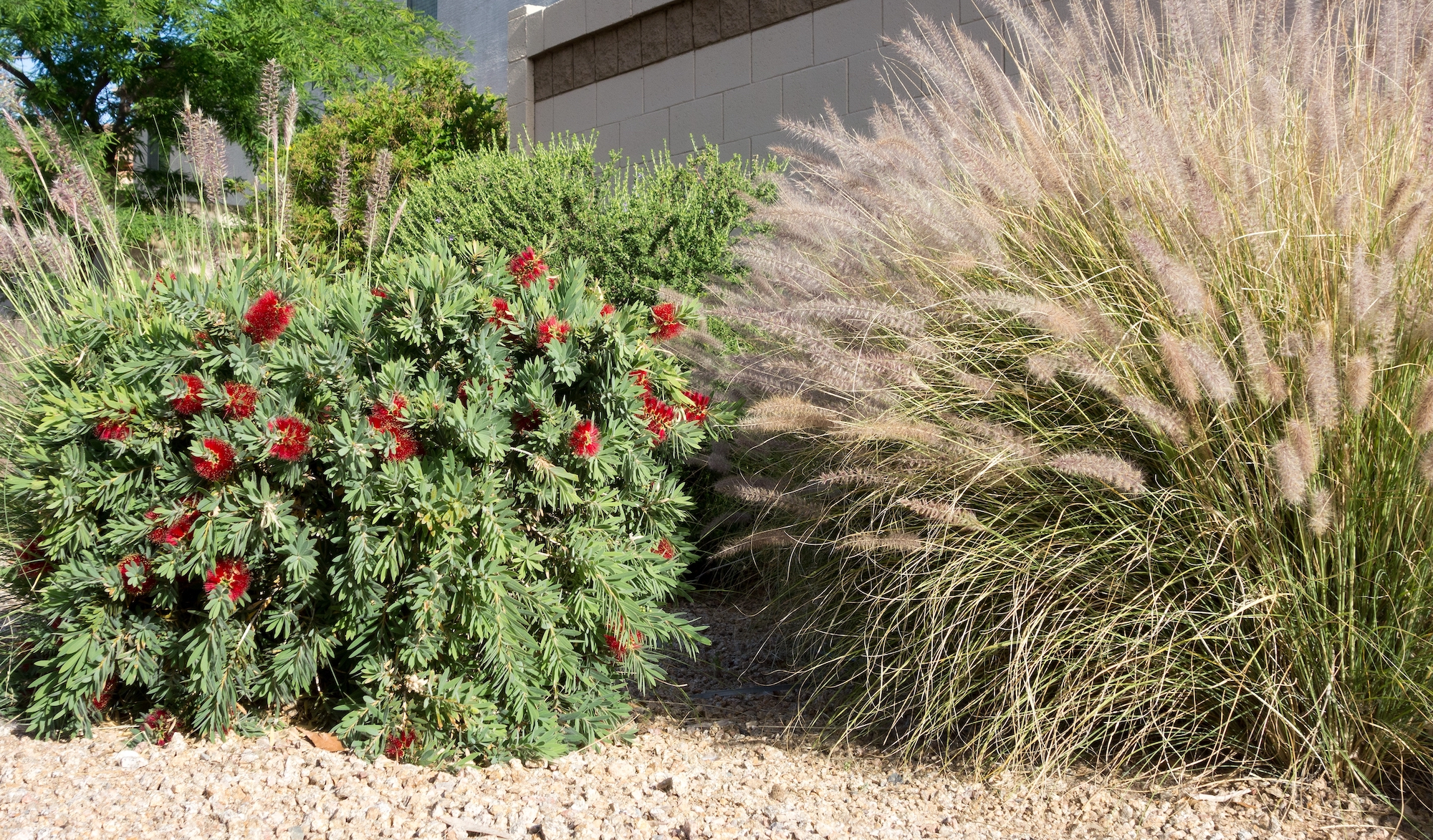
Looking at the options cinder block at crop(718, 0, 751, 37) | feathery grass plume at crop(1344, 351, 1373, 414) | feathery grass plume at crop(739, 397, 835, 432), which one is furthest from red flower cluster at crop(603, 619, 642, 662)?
cinder block at crop(718, 0, 751, 37)

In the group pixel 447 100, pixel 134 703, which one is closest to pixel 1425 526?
pixel 134 703

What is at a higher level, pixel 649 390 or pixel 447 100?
pixel 447 100

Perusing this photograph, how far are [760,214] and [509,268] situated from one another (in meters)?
0.76

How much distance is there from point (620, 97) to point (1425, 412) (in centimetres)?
773

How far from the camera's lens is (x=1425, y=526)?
81.3 inches

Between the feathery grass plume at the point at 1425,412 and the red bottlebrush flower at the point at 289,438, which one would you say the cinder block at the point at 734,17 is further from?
the feathery grass plume at the point at 1425,412

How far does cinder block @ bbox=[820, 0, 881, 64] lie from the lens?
21.9ft

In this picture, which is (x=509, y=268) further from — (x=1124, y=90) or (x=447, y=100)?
(x=447, y=100)

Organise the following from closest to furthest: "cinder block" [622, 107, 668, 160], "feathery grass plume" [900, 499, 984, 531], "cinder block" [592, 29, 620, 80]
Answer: "feathery grass plume" [900, 499, 984, 531], "cinder block" [622, 107, 668, 160], "cinder block" [592, 29, 620, 80]

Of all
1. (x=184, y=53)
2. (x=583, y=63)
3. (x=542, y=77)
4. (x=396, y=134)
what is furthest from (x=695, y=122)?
(x=184, y=53)

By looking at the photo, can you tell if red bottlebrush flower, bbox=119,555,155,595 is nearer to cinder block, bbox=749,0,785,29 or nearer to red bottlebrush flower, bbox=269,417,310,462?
red bottlebrush flower, bbox=269,417,310,462

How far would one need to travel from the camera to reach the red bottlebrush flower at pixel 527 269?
2.79m

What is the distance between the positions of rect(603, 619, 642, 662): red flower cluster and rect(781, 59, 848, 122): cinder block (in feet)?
16.4

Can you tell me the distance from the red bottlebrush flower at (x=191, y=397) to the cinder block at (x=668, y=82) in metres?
6.28
